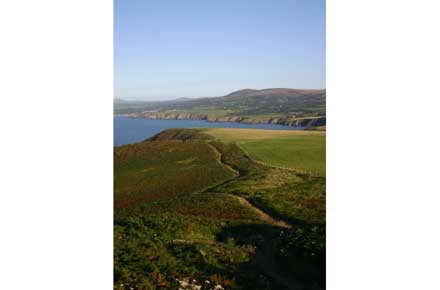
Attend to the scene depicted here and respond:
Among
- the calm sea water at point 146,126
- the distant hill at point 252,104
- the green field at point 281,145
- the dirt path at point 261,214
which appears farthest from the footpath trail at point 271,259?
the distant hill at point 252,104

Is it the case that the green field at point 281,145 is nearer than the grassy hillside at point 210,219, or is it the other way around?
the grassy hillside at point 210,219

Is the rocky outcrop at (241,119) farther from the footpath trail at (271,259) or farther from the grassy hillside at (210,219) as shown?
the footpath trail at (271,259)

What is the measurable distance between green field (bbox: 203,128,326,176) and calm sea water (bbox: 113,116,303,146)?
0.21ft

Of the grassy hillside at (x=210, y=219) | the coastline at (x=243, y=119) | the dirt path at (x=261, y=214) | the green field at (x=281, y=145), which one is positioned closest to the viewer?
the grassy hillside at (x=210, y=219)

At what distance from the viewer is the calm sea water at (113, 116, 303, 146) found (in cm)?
405

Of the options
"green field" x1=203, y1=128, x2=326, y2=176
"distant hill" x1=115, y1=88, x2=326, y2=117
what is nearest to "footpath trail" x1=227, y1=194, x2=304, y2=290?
"green field" x1=203, y1=128, x2=326, y2=176

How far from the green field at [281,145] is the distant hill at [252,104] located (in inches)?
9.3

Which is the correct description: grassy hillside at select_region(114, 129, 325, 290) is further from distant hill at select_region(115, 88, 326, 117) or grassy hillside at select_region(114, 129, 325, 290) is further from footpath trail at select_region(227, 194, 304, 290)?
distant hill at select_region(115, 88, 326, 117)

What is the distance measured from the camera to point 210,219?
3775 millimetres

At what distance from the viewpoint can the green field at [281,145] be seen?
397 centimetres

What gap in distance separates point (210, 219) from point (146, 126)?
136cm

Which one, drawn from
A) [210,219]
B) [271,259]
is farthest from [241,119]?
[271,259]
